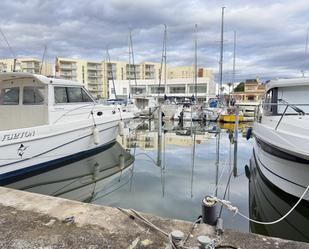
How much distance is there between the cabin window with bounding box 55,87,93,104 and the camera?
734 cm

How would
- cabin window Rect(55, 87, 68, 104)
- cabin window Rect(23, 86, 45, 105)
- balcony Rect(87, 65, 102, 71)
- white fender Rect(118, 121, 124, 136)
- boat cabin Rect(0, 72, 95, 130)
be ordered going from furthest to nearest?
balcony Rect(87, 65, 102, 71), white fender Rect(118, 121, 124, 136), cabin window Rect(55, 87, 68, 104), cabin window Rect(23, 86, 45, 105), boat cabin Rect(0, 72, 95, 130)

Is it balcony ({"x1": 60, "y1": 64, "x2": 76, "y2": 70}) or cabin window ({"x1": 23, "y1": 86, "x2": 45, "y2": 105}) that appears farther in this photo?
balcony ({"x1": 60, "y1": 64, "x2": 76, "y2": 70})

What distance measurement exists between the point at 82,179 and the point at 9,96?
3494mm

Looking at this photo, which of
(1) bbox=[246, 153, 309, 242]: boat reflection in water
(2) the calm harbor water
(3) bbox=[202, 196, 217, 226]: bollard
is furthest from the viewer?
(2) the calm harbor water

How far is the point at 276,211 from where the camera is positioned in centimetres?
439

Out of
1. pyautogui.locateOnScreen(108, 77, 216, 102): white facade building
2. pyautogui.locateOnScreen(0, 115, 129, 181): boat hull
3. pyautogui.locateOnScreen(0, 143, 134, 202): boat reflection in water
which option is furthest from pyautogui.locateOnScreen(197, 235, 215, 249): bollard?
pyautogui.locateOnScreen(108, 77, 216, 102): white facade building

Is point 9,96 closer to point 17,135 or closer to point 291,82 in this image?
point 17,135

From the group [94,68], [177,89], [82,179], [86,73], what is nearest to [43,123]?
[82,179]

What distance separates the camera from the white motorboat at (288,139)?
13.3 ft

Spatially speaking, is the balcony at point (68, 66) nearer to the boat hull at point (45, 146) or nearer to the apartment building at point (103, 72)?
the apartment building at point (103, 72)

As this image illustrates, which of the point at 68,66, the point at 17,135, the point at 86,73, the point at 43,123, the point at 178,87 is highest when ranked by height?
the point at 68,66

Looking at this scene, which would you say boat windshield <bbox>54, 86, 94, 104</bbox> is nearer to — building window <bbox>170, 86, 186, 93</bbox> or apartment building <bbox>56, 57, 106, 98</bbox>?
building window <bbox>170, 86, 186, 93</bbox>

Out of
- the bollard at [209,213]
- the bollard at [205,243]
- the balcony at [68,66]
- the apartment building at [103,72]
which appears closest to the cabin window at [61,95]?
the bollard at [209,213]

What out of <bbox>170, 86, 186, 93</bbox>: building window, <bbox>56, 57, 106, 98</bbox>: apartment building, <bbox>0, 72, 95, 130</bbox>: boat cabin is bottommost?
<bbox>0, 72, 95, 130</bbox>: boat cabin
